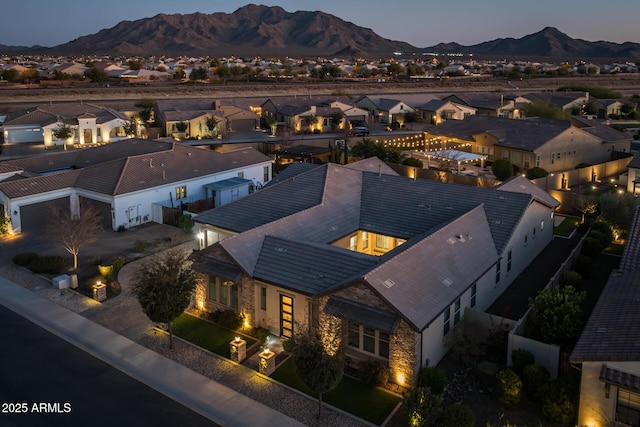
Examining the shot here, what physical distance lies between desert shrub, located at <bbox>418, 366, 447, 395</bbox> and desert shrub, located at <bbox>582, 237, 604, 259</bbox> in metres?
16.8

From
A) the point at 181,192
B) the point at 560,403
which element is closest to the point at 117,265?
Result: the point at 181,192

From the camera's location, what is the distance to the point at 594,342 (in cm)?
1667

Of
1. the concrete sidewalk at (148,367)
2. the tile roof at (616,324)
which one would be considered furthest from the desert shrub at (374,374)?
the tile roof at (616,324)

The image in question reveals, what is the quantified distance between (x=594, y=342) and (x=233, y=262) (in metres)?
13.2

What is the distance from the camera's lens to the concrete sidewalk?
1789cm

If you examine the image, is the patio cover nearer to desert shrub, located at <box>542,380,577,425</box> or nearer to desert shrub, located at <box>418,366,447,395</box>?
desert shrub, located at <box>418,366,447,395</box>

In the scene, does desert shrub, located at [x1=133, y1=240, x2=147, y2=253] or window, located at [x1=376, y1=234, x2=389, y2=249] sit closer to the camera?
window, located at [x1=376, y1=234, x2=389, y2=249]

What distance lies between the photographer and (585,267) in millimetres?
29062

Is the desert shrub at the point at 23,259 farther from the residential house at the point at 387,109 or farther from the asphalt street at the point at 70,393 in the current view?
the residential house at the point at 387,109

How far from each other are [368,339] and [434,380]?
8.89ft

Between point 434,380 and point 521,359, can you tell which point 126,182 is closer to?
point 434,380

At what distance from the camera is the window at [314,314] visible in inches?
834

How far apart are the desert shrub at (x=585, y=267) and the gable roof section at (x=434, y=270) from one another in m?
5.70

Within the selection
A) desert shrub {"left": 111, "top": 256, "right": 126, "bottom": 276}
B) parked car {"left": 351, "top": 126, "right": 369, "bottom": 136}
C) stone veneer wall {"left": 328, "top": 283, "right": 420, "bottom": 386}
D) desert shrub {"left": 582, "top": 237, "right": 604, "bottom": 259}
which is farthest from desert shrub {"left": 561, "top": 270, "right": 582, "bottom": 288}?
parked car {"left": 351, "top": 126, "right": 369, "bottom": 136}
